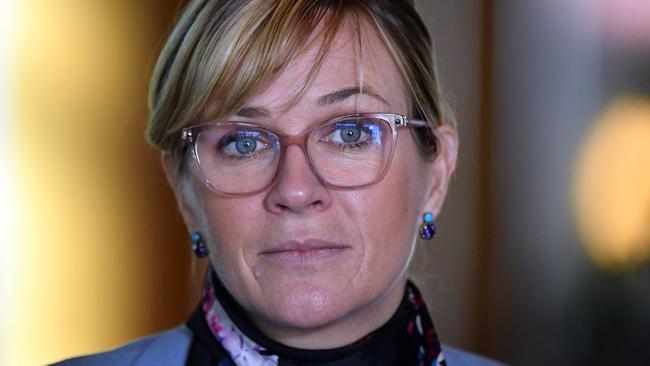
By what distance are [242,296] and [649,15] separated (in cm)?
192

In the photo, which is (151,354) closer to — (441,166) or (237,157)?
(237,157)

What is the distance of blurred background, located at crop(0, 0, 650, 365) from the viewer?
2797 mm

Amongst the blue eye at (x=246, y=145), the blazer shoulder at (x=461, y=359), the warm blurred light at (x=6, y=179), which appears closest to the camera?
the blue eye at (x=246, y=145)

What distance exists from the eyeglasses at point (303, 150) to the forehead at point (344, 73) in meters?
0.05

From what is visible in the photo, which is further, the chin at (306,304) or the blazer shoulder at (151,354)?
the blazer shoulder at (151,354)

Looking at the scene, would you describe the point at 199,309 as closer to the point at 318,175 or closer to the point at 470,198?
the point at 318,175

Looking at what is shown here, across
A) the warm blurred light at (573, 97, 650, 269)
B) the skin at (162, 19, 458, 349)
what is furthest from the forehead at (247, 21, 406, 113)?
the warm blurred light at (573, 97, 650, 269)

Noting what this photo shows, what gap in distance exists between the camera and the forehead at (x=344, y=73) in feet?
5.29

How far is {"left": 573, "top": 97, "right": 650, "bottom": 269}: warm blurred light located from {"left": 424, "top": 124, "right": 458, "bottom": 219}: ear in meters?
1.28

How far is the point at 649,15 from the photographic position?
9.87 feet

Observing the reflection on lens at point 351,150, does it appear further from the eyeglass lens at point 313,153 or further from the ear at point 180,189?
the ear at point 180,189

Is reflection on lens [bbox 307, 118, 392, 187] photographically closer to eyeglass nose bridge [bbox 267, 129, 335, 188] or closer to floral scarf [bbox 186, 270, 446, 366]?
eyeglass nose bridge [bbox 267, 129, 335, 188]

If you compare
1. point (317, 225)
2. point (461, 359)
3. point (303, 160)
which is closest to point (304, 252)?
point (317, 225)

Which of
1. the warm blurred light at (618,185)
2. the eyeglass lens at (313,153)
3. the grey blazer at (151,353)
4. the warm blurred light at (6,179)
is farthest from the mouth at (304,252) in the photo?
the warm blurred light at (618,185)
